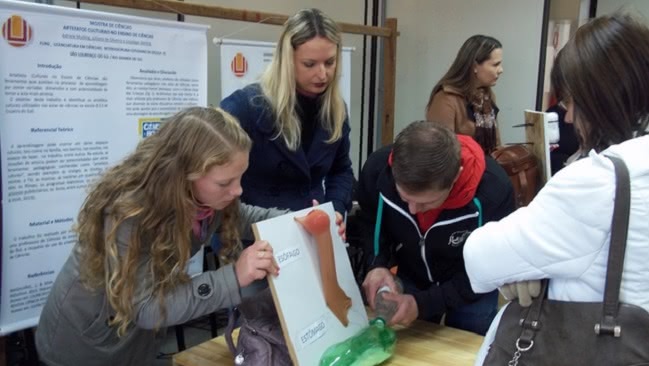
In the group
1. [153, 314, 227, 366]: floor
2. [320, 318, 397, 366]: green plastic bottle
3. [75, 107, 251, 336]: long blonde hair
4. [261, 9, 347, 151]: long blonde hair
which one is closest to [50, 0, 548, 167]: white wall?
[153, 314, 227, 366]: floor

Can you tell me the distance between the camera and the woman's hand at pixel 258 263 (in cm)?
115

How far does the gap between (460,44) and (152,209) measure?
3621 mm

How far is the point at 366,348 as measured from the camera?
1.29 metres

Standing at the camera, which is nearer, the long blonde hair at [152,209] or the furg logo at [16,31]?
the long blonde hair at [152,209]

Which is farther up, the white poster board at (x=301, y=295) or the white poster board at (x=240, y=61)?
the white poster board at (x=240, y=61)

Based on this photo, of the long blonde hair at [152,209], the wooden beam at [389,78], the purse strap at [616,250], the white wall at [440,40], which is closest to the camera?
the purse strap at [616,250]

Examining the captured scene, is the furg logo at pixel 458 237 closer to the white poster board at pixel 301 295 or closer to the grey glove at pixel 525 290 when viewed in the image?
the white poster board at pixel 301 295

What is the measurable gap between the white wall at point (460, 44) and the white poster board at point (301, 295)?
10.5 ft

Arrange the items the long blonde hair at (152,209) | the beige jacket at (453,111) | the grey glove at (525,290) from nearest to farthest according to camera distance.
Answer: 1. the grey glove at (525,290)
2. the long blonde hair at (152,209)
3. the beige jacket at (453,111)

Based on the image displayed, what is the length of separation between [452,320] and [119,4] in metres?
1.57

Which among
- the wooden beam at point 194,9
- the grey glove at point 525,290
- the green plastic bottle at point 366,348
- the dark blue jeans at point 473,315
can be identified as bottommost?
the dark blue jeans at point 473,315

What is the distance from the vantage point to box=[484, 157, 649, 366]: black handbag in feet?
2.67

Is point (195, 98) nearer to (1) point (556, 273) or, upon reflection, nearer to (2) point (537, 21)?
(1) point (556, 273)

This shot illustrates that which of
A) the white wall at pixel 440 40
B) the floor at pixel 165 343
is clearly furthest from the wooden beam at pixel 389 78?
the floor at pixel 165 343
